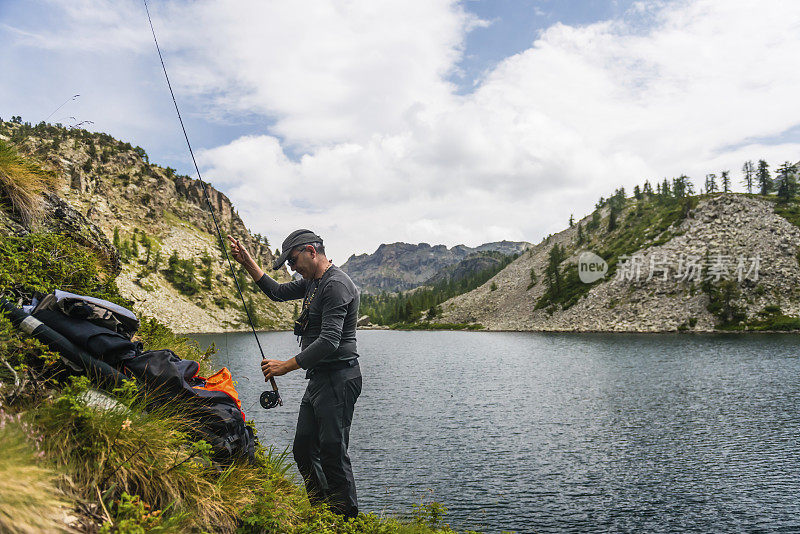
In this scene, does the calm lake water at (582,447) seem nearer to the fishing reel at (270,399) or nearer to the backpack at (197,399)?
the fishing reel at (270,399)

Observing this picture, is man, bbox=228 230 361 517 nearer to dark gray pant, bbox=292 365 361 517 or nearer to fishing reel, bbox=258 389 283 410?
dark gray pant, bbox=292 365 361 517

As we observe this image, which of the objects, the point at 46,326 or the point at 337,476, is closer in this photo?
the point at 46,326

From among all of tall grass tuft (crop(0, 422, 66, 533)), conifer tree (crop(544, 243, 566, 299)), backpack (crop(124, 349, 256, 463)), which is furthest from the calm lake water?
conifer tree (crop(544, 243, 566, 299))

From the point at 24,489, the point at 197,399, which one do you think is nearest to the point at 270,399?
the point at 197,399

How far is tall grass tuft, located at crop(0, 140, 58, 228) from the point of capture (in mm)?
7254

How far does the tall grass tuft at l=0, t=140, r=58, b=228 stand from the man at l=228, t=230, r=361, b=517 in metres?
4.19

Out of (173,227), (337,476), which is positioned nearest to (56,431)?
(337,476)

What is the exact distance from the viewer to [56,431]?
3.82m

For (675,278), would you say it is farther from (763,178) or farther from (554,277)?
(763,178)

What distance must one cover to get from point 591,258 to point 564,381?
118m

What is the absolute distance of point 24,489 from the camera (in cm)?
281

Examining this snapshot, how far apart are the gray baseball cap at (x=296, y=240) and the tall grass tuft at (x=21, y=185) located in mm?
4877

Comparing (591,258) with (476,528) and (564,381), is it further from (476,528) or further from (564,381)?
(476,528)

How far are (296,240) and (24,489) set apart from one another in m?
3.98
